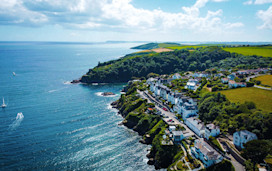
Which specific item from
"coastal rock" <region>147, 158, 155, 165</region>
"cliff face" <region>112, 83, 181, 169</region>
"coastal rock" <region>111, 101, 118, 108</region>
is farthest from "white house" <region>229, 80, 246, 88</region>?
"coastal rock" <region>147, 158, 155, 165</region>

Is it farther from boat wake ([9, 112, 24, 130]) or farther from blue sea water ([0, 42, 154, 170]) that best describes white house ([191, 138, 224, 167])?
boat wake ([9, 112, 24, 130])

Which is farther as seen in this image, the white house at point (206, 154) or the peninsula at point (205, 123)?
the peninsula at point (205, 123)

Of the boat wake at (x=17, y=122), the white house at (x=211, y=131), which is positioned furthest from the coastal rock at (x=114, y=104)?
the white house at (x=211, y=131)

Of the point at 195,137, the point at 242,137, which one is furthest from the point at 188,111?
the point at 242,137

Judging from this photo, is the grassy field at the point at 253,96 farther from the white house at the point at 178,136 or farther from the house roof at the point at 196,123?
the white house at the point at 178,136

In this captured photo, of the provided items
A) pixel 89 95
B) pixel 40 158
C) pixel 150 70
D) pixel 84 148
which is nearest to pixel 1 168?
pixel 40 158

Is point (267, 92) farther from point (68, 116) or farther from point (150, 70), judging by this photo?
point (150, 70)
